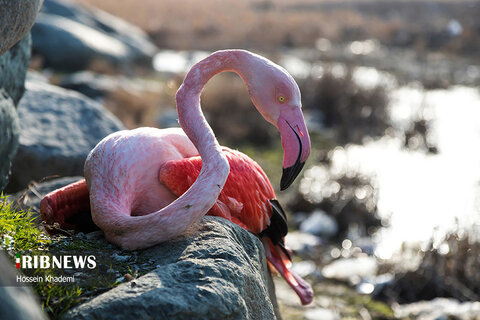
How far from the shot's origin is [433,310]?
4.76 metres

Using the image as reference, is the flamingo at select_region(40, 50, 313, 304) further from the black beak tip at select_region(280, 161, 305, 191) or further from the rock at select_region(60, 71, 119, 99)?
the rock at select_region(60, 71, 119, 99)

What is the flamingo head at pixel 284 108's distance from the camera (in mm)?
2723

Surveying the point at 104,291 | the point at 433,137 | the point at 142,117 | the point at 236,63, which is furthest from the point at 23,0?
the point at 433,137

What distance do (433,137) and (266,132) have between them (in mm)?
2955

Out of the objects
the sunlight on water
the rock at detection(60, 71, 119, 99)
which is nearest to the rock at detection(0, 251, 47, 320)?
the sunlight on water

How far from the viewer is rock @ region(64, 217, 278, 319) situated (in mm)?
2035

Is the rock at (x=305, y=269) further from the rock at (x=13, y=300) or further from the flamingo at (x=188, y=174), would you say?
the rock at (x=13, y=300)

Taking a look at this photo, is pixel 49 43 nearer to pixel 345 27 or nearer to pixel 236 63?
pixel 236 63

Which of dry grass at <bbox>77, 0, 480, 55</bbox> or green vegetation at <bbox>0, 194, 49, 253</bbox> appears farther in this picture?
dry grass at <bbox>77, 0, 480, 55</bbox>

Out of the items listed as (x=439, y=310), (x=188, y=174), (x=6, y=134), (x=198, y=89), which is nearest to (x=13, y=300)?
(x=188, y=174)

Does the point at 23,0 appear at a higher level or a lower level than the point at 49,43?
higher

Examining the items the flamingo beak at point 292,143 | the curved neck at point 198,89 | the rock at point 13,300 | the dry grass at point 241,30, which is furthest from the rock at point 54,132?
the dry grass at point 241,30

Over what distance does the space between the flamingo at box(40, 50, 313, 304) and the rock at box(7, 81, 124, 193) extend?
1.61m

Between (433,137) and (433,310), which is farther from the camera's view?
(433,137)
